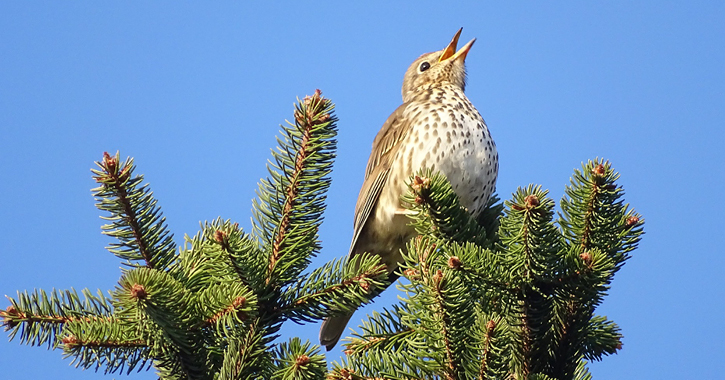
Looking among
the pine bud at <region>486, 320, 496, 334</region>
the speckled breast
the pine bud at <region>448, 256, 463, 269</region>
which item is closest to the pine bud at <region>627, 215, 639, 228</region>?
the pine bud at <region>448, 256, 463, 269</region>

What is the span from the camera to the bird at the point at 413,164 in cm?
513

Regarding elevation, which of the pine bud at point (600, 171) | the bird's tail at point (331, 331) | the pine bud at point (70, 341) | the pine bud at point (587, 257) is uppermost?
the bird's tail at point (331, 331)

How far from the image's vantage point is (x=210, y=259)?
2.98m

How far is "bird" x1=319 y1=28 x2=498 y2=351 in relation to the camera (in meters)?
5.13

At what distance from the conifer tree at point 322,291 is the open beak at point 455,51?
3.65m

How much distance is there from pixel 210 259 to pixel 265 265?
240 mm

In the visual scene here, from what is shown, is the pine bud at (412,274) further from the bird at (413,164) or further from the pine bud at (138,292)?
the bird at (413,164)

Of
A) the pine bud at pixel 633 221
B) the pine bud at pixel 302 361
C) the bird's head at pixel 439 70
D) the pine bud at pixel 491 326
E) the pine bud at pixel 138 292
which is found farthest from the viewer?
the bird's head at pixel 439 70

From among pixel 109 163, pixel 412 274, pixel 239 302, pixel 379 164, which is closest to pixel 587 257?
pixel 412 274

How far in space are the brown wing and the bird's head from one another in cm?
100

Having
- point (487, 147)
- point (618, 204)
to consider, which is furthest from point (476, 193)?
point (618, 204)

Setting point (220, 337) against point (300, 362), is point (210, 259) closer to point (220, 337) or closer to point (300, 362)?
point (220, 337)

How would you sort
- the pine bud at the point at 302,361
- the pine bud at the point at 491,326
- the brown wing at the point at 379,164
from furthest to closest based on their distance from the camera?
the brown wing at the point at 379,164 < the pine bud at the point at 491,326 < the pine bud at the point at 302,361

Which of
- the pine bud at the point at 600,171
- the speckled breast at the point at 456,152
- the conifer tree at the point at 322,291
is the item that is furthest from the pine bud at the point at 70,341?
the speckled breast at the point at 456,152
